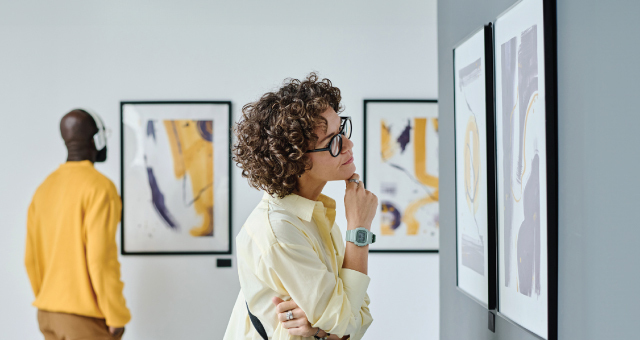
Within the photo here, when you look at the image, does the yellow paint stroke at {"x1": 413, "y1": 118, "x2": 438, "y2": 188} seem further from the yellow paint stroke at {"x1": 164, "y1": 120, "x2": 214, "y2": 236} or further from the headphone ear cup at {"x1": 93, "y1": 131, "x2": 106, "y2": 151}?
the headphone ear cup at {"x1": 93, "y1": 131, "x2": 106, "y2": 151}

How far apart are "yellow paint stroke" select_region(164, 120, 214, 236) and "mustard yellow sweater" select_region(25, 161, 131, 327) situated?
0.51 m

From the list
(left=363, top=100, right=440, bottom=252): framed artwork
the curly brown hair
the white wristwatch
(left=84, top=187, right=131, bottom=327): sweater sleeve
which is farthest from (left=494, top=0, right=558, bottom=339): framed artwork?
(left=84, top=187, right=131, bottom=327): sweater sleeve

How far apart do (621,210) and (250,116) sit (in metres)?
0.79

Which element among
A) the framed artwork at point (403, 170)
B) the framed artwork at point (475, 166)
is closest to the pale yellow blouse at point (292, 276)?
the framed artwork at point (475, 166)

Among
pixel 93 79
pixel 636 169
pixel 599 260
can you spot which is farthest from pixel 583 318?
pixel 93 79

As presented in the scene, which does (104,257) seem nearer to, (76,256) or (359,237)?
(76,256)

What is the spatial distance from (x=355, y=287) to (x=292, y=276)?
0.52 feet

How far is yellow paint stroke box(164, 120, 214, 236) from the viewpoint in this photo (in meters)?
2.85

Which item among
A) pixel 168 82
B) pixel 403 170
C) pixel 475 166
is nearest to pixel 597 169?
pixel 475 166

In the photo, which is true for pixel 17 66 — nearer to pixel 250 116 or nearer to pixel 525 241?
pixel 250 116

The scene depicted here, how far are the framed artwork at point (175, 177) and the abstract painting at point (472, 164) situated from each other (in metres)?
1.88

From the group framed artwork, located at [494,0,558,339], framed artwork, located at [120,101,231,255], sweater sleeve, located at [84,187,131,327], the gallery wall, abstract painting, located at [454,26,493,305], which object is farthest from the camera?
framed artwork, located at [120,101,231,255]

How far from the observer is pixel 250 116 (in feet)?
3.63

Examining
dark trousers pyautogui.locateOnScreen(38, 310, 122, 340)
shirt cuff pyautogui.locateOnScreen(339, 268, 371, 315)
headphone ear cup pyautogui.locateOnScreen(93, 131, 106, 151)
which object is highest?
headphone ear cup pyautogui.locateOnScreen(93, 131, 106, 151)
